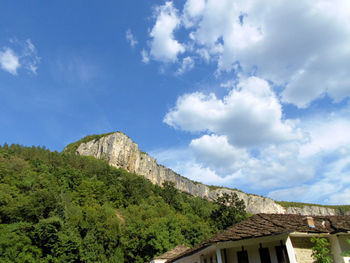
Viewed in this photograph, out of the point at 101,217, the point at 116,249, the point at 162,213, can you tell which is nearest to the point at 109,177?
the point at 162,213

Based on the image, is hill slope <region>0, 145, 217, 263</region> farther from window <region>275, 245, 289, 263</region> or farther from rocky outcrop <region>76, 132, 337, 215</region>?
rocky outcrop <region>76, 132, 337, 215</region>

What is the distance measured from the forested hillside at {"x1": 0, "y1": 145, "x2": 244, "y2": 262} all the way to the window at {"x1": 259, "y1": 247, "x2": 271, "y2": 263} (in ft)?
107

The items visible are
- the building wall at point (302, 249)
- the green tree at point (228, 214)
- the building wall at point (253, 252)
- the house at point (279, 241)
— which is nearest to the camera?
the house at point (279, 241)

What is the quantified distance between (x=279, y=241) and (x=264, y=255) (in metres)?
1.09

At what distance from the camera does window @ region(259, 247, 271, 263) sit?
15016 millimetres

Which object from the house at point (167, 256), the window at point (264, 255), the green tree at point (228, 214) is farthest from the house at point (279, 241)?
the green tree at point (228, 214)

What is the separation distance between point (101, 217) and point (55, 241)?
40.6ft

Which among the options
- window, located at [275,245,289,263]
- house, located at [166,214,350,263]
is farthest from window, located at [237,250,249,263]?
window, located at [275,245,289,263]

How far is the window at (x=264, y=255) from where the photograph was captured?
15.0 m

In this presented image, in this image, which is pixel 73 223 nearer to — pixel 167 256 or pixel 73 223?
pixel 73 223

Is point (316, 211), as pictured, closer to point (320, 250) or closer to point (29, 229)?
point (29, 229)

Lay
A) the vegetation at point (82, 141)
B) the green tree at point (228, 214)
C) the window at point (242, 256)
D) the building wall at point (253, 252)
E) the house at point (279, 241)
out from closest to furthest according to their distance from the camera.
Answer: the house at point (279, 241) → the building wall at point (253, 252) → the window at point (242, 256) → the green tree at point (228, 214) → the vegetation at point (82, 141)

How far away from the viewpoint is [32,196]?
52.9 meters

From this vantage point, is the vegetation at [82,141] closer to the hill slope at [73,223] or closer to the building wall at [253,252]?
the hill slope at [73,223]
